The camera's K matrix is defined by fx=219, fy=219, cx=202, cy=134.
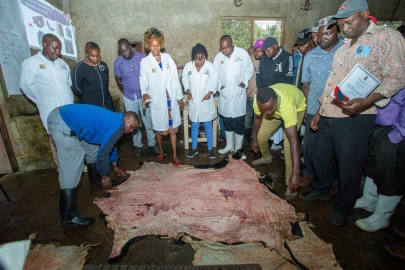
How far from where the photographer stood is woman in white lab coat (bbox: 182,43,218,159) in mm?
3411

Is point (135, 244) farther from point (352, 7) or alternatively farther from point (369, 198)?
point (352, 7)

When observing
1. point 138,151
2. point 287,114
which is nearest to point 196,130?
point 138,151

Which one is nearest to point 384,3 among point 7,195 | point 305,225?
point 305,225

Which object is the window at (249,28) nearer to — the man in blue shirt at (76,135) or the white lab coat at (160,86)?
the white lab coat at (160,86)

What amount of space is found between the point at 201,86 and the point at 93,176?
6.80 feet

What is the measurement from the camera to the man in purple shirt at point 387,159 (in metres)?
1.91

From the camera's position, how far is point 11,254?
0.98 metres

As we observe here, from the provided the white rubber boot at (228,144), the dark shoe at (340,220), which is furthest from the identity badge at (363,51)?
the white rubber boot at (228,144)

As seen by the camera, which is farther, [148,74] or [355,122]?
[148,74]

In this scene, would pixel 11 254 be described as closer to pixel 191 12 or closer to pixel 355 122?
pixel 355 122

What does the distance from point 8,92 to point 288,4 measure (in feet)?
19.8

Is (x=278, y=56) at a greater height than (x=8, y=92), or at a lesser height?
greater

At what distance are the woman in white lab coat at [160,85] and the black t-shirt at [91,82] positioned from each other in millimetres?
649

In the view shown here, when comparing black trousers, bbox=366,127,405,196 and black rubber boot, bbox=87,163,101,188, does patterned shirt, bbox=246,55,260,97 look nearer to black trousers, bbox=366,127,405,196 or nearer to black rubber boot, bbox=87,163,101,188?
Answer: black trousers, bbox=366,127,405,196
